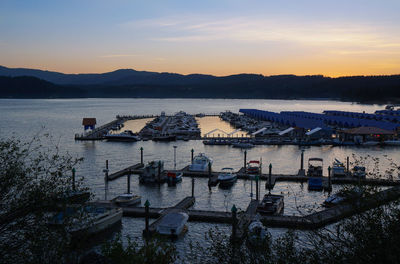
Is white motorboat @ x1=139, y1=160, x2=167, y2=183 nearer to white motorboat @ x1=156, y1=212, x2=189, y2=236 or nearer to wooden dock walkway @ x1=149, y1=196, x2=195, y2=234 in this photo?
wooden dock walkway @ x1=149, y1=196, x2=195, y2=234

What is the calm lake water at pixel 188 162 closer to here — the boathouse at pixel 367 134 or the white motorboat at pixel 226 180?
the white motorboat at pixel 226 180

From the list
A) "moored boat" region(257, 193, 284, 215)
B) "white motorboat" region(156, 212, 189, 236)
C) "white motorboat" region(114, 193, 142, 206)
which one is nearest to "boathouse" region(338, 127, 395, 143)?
"moored boat" region(257, 193, 284, 215)

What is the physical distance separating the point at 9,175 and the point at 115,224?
797cm

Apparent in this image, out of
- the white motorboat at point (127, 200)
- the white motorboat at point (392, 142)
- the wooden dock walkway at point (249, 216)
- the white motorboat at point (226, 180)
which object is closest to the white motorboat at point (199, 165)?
the white motorboat at point (226, 180)

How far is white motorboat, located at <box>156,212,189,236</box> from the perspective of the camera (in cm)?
1273

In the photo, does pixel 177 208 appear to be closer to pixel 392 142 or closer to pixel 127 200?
pixel 127 200

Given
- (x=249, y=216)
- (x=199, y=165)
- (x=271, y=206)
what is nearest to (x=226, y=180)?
(x=199, y=165)

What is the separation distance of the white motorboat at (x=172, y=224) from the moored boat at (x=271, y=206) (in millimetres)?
3156

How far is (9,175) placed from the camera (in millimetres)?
6375

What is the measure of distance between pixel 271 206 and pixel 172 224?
4.14 metres

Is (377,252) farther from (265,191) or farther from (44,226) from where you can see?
(265,191)

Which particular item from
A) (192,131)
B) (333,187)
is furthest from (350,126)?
(333,187)

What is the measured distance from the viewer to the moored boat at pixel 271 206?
1468 cm

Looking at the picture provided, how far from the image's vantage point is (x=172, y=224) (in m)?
12.8
